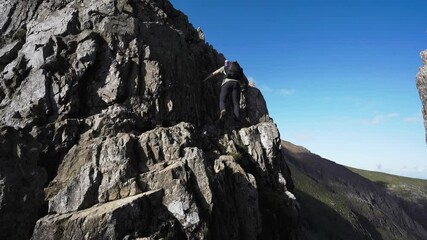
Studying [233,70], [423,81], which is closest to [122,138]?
[233,70]

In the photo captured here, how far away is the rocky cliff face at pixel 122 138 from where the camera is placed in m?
21.3

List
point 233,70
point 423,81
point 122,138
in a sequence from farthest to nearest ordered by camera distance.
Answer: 1. point 423,81
2. point 233,70
3. point 122,138

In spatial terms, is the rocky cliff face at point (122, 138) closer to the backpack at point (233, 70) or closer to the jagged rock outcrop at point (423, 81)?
the backpack at point (233, 70)

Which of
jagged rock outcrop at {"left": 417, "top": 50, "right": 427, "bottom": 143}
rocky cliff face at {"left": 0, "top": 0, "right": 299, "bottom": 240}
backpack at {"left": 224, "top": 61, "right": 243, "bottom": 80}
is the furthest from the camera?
jagged rock outcrop at {"left": 417, "top": 50, "right": 427, "bottom": 143}

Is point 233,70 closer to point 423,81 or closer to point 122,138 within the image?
point 122,138

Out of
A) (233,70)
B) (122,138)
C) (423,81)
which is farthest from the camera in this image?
(423,81)

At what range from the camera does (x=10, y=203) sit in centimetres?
1948

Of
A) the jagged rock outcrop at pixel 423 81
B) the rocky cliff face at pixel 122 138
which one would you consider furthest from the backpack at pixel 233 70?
the jagged rock outcrop at pixel 423 81

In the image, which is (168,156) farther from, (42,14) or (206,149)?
(42,14)

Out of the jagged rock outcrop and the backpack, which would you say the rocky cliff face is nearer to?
the backpack

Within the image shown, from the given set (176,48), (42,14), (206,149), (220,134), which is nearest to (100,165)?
(206,149)

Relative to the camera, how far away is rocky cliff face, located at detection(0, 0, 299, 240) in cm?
2127

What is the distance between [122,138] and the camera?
89.4ft

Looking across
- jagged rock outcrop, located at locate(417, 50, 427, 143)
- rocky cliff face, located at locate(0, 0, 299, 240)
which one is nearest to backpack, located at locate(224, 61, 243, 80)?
rocky cliff face, located at locate(0, 0, 299, 240)
